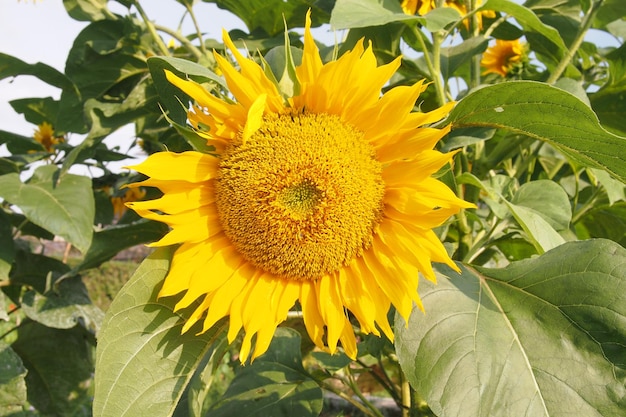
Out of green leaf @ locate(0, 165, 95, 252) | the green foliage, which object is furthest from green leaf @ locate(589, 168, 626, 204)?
green leaf @ locate(0, 165, 95, 252)

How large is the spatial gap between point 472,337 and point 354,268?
0.19 metres

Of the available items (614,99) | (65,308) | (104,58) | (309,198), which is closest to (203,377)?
(309,198)

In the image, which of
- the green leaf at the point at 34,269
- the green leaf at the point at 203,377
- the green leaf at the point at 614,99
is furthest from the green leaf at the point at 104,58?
the green leaf at the point at 614,99

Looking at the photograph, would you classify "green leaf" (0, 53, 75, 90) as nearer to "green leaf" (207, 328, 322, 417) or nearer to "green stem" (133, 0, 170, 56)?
"green stem" (133, 0, 170, 56)

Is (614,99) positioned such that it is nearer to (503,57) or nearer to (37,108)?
(503,57)

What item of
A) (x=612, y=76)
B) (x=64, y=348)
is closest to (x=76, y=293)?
(x=64, y=348)

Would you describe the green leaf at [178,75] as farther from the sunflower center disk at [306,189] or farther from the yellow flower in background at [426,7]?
the yellow flower in background at [426,7]

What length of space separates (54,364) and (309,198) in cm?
150

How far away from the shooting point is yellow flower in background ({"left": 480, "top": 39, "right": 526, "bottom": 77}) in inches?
79.0

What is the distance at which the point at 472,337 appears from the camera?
861mm

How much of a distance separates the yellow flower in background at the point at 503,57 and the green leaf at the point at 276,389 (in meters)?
1.11

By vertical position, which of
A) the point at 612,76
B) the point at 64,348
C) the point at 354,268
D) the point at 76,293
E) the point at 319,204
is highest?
the point at 319,204

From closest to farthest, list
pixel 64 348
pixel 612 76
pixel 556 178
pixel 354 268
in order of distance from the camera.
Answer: pixel 354 268 < pixel 612 76 < pixel 556 178 < pixel 64 348

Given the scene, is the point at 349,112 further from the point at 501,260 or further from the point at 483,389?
the point at 501,260
